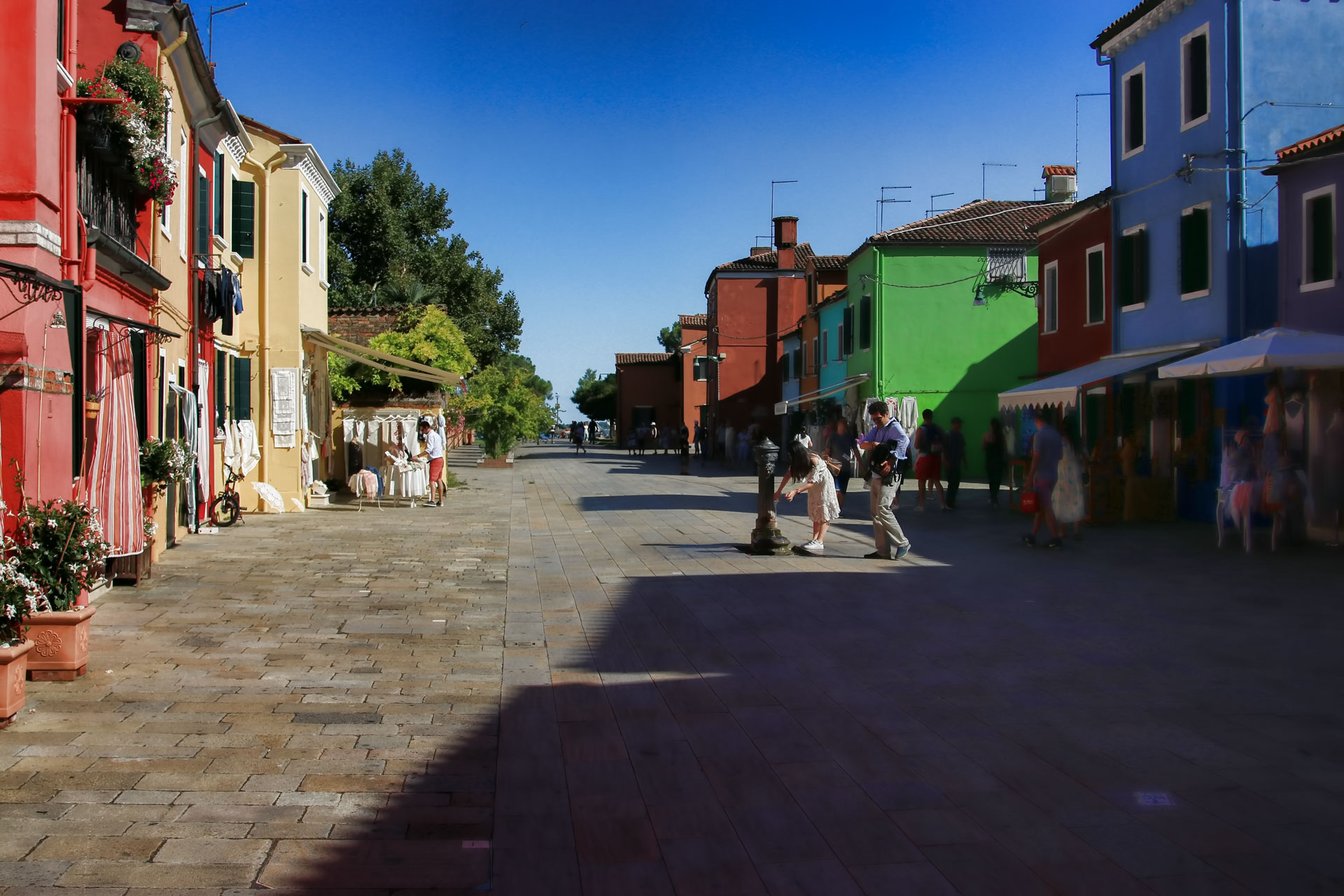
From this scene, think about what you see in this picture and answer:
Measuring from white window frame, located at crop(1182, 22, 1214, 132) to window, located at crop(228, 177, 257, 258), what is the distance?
597 inches

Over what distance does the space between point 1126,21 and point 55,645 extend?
19.9 metres

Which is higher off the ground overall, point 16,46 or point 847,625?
point 16,46

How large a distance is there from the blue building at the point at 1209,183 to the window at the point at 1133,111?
0.61 feet

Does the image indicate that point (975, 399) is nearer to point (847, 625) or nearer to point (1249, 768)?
point (847, 625)

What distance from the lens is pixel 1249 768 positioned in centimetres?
500

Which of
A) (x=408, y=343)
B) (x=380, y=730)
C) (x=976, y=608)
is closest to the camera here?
(x=380, y=730)

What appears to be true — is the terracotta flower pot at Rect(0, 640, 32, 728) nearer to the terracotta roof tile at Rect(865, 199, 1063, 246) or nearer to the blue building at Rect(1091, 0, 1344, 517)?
the blue building at Rect(1091, 0, 1344, 517)

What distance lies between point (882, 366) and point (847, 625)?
2461 cm

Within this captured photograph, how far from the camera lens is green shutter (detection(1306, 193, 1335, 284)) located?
15.0 meters

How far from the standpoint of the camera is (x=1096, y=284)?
2244cm

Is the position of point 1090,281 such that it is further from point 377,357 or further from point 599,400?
point 599,400

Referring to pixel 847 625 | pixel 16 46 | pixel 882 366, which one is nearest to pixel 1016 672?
pixel 847 625

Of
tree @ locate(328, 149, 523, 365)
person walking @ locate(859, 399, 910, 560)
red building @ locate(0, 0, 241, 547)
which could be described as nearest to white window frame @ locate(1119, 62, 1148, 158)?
person walking @ locate(859, 399, 910, 560)

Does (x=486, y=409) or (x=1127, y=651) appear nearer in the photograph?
(x=1127, y=651)
